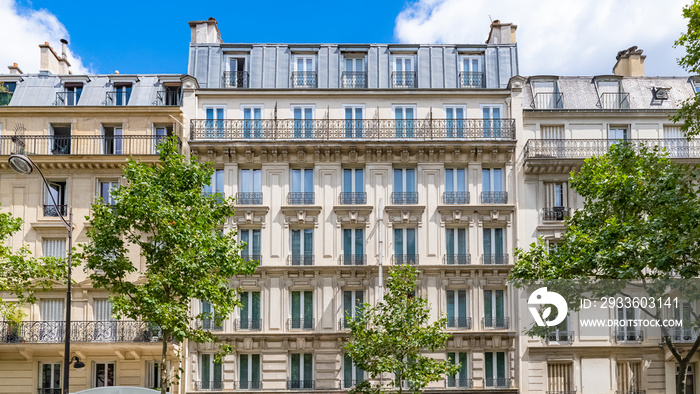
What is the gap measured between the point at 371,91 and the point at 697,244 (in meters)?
15.1

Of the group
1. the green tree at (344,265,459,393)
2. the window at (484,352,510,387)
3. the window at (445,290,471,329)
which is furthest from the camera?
the window at (445,290,471,329)

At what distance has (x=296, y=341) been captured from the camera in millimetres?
26422

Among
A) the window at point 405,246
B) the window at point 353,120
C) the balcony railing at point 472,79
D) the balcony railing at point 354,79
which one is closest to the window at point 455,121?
the balcony railing at point 472,79

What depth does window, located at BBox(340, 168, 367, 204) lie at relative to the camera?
90.2ft

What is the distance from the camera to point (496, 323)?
26922mm

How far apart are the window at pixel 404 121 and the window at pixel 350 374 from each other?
9155 millimetres

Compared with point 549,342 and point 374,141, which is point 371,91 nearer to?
point 374,141

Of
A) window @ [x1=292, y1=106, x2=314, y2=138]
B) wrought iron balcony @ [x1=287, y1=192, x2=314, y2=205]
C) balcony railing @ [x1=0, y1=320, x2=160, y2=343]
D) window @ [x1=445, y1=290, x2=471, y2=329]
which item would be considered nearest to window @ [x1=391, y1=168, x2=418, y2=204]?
wrought iron balcony @ [x1=287, y1=192, x2=314, y2=205]

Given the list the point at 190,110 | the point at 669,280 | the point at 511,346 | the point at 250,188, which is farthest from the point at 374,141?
the point at 669,280

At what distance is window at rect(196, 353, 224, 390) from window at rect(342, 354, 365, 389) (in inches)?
186

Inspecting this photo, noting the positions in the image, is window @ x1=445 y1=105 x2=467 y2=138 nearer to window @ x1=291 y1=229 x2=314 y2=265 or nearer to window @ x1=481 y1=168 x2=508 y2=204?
window @ x1=481 y1=168 x2=508 y2=204

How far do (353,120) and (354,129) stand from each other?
0.38 metres

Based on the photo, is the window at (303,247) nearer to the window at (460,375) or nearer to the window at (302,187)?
the window at (302,187)

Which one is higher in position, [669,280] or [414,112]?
[414,112]
